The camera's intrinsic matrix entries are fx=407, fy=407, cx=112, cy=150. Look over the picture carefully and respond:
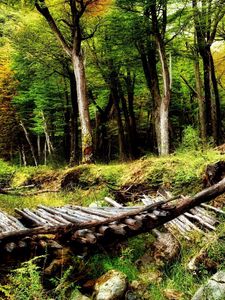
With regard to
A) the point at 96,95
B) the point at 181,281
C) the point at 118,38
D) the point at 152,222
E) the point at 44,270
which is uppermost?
the point at 118,38

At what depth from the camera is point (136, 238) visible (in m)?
6.79

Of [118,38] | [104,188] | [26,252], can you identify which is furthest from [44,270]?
[118,38]

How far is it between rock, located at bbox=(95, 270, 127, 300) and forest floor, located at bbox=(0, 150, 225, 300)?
0.92 ft

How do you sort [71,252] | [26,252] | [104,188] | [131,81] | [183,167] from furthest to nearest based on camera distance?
[131,81] → [104,188] → [183,167] → [71,252] → [26,252]

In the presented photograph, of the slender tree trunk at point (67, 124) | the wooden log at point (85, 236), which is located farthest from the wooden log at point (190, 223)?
the slender tree trunk at point (67, 124)

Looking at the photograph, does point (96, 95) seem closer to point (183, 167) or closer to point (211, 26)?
point (211, 26)

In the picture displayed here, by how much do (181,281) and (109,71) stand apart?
1761 cm

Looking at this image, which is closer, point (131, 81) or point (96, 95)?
point (131, 81)

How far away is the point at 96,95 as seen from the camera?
28.4m

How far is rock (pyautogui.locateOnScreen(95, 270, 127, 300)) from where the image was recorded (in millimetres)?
4867

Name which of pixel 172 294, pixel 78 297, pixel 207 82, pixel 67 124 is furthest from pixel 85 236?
pixel 67 124

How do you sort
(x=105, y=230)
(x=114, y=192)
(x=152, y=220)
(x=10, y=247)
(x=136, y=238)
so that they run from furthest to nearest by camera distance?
(x=114, y=192), (x=136, y=238), (x=152, y=220), (x=105, y=230), (x=10, y=247)

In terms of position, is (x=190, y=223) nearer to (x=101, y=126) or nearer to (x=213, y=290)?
(x=213, y=290)

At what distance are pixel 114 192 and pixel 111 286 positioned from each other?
5.28 meters
